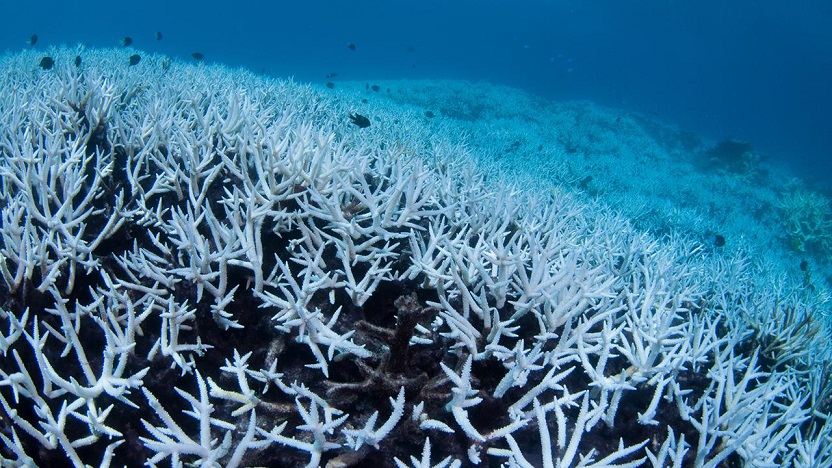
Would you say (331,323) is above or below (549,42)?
below

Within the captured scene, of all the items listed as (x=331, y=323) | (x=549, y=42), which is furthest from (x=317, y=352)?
(x=549, y=42)

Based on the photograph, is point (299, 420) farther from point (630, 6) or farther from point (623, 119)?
point (630, 6)

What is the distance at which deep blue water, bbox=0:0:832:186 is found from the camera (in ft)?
255

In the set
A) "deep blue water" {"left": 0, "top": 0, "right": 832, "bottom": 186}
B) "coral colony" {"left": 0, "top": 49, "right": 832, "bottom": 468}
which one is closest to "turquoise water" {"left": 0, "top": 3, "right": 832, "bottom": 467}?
"coral colony" {"left": 0, "top": 49, "right": 832, "bottom": 468}

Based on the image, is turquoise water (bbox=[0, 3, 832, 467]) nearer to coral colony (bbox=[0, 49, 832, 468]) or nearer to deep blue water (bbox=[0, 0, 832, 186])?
coral colony (bbox=[0, 49, 832, 468])

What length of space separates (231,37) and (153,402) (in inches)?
5452

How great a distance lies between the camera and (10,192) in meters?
2.76

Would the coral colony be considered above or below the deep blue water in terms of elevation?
below

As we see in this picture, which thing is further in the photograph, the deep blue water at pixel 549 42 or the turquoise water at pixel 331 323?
the deep blue water at pixel 549 42

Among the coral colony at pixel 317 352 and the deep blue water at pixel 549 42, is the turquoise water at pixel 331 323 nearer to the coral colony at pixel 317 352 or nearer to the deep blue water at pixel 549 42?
the coral colony at pixel 317 352

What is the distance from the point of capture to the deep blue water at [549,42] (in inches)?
3056

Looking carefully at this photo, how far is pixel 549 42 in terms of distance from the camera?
11981cm

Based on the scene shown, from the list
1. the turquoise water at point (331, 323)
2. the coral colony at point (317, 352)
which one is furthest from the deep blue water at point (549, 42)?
the coral colony at point (317, 352)

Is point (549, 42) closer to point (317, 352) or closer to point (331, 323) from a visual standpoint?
point (331, 323)
